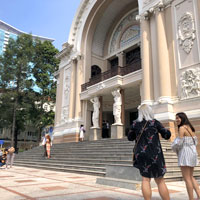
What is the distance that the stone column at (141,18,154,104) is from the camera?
11312mm

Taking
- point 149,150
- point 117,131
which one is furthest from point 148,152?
point 117,131

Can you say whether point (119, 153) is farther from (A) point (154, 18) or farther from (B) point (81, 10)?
(B) point (81, 10)

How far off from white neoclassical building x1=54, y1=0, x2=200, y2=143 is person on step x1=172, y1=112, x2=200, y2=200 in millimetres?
6404

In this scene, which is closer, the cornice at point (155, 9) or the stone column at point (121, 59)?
the cornice at point (155, 9)

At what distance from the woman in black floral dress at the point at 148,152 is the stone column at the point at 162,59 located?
7640mm

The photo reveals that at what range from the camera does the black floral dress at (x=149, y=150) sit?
2.79 metres

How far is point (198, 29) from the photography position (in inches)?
397

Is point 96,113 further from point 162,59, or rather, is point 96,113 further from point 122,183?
point 122,183

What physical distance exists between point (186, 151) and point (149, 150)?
0.82m

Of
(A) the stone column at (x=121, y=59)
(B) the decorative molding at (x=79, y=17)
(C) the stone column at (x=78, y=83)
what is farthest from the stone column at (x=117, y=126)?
(B) the decorative molding at (x=79, y=17)

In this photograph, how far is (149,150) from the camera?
113 inches

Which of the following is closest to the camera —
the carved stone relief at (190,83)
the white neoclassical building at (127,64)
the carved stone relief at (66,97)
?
the carved stone relief at (190,83)

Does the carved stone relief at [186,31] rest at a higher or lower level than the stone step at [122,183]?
higher

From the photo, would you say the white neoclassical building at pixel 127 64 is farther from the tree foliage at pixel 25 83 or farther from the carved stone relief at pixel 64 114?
the tree foliage at pixel 25 83
